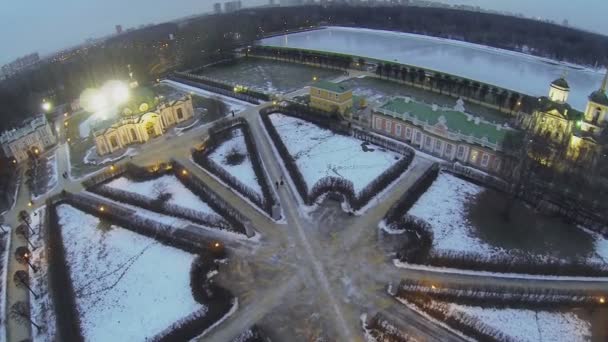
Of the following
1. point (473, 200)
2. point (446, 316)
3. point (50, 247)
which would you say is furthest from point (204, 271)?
point (473, 200)

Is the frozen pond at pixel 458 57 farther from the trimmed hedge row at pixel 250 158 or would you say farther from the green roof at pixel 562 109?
the trimmed hedge row at pixel 250 158

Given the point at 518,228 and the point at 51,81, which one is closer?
the point at 518,228

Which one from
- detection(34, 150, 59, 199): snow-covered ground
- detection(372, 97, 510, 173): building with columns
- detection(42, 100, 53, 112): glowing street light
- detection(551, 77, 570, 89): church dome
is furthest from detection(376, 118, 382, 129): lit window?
detection(42, 100, 53, 112): glowing street light

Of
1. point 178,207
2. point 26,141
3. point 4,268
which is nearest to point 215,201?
point 178,207

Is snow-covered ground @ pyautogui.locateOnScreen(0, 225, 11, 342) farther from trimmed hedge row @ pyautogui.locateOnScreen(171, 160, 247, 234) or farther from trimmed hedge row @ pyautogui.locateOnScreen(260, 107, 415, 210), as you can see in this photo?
trimmed hedge row @ pyautogui.locateOnScreen(260, 107, 415, 210)

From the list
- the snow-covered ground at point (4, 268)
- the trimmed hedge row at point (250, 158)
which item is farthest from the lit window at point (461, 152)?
the snow-covered ground at point (4, 268)

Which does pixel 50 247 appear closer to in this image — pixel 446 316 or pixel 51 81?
pixel 446 316
